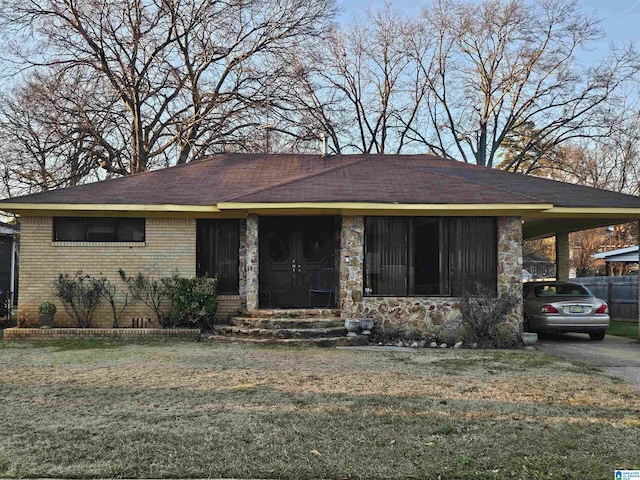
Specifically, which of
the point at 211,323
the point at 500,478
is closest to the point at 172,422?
the point at 500,478

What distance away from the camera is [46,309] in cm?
1335

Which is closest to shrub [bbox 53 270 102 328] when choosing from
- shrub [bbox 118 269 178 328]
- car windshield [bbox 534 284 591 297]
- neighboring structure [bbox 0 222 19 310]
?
shrub [bbox 118 269 178 328]

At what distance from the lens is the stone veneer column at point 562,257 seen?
17.7m

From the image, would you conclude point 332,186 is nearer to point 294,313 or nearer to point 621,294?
point 294,313

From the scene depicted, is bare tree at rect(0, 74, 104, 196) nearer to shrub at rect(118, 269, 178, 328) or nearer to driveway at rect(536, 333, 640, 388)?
shrub at rect(118, 269, 178, 328)

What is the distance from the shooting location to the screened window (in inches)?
568

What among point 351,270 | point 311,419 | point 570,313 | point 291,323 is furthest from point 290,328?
point 311,419

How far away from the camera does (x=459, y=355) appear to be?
36.3 feet

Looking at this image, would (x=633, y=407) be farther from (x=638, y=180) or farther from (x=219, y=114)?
(x=638, y=180)

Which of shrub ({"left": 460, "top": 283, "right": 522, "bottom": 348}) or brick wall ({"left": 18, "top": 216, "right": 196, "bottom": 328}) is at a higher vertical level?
brick wall ({"left": 18, "top": 216, "right": 196, "bottom": 328})

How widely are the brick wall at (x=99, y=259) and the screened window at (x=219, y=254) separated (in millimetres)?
377

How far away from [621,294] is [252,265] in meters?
13.9

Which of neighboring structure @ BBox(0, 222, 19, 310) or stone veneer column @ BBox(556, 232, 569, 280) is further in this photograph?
neighboring structure @ BBox(0, 222, 19, 310)

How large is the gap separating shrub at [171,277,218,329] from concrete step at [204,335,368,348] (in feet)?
2.85
